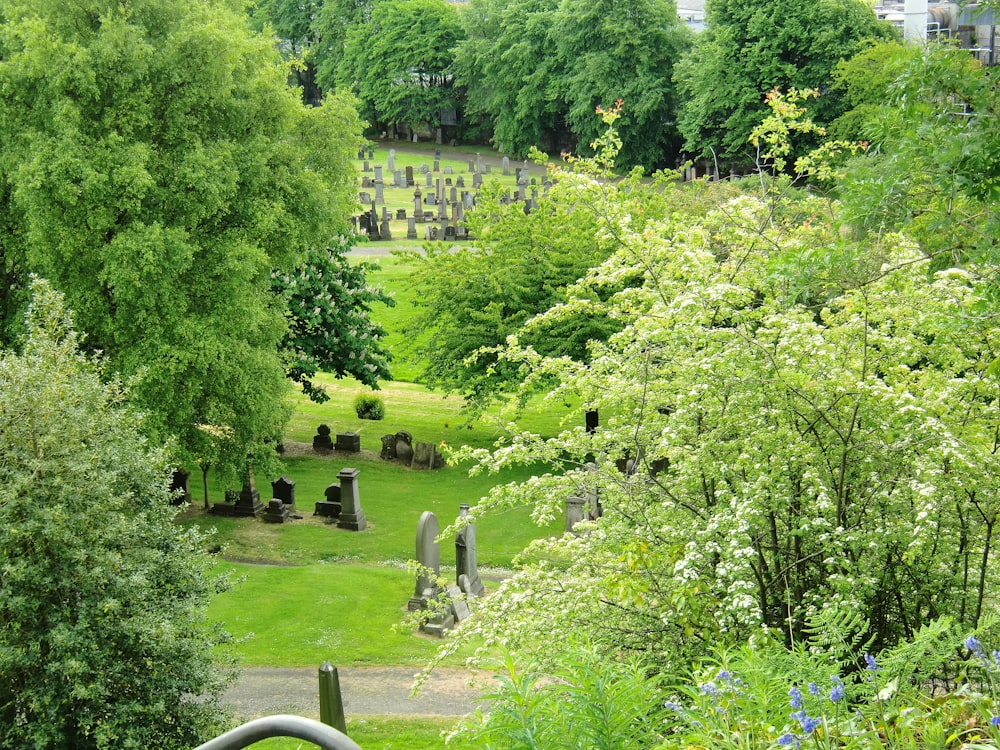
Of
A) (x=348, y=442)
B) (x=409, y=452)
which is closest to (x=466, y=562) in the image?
(x=409, y=452)

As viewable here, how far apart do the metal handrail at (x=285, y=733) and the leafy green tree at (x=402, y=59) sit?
3159 inches

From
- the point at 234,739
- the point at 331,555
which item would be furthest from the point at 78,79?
the point at 234,739

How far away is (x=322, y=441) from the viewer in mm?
29031

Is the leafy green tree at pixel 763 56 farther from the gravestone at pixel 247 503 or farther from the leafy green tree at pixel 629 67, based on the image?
the gravestone at pixel 247 503

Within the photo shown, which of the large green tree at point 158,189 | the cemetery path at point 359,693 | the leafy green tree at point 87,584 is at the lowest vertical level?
the cemetery path at point 359,693

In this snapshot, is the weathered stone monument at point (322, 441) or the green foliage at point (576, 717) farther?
the weathered stone monument at point (322, 441)

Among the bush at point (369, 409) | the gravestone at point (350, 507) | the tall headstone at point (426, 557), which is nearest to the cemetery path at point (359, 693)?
the tall headstone at point (426, 557)

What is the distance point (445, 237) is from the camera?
54.3 meters

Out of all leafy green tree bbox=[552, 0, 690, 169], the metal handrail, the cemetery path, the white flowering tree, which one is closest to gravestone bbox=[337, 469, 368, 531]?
the cemetery path

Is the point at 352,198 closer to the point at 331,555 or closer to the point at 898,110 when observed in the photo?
the point at 331,555

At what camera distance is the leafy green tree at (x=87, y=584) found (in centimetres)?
957

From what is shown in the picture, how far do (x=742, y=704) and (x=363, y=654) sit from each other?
40.6 feet

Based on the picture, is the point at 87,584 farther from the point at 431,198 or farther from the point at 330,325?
the point at 431,198

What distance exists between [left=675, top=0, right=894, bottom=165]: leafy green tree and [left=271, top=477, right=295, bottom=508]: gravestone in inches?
1465
